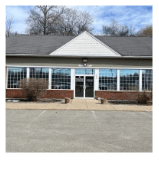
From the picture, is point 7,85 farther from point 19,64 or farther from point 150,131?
point 150,131

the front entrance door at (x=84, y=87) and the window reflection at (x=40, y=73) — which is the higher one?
the window reflection at (x=40, y=73)

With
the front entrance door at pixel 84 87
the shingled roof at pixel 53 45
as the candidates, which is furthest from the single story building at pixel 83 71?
the shingled roof at pixel 53 45

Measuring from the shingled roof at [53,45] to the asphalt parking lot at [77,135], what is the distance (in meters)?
9.76

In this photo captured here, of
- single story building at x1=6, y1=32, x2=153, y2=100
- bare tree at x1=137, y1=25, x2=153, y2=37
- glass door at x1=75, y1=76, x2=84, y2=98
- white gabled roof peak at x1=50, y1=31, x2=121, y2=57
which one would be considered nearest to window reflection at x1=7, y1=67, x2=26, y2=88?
single story building at x1=6, y1=32, x2=153, y2=100

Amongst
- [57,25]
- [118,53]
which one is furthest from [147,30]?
[118,53]

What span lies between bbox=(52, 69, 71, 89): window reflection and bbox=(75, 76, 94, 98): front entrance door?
32.3 inches

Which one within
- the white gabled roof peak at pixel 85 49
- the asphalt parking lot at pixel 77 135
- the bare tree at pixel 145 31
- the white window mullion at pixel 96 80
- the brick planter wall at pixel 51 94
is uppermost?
the bare tree at pixel 145 31

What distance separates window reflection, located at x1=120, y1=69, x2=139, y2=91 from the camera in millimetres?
16328

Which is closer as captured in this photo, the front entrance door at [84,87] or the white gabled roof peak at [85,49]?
the white gabled roof peak at [85,49]

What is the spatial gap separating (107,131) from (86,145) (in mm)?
1675

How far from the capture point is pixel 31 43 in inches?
718

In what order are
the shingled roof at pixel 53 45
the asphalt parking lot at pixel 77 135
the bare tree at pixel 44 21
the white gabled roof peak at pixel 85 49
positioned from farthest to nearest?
the bare tree at pixel 44 21
the shingled roof at pixel 53 45
the white gabled roof peak at pixel 85 49
the asphalt parking lot at pixel 77 135

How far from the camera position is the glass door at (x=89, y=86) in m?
16.4

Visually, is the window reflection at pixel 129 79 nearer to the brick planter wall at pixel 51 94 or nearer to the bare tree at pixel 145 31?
the brick planter wall at pixel 51 94
